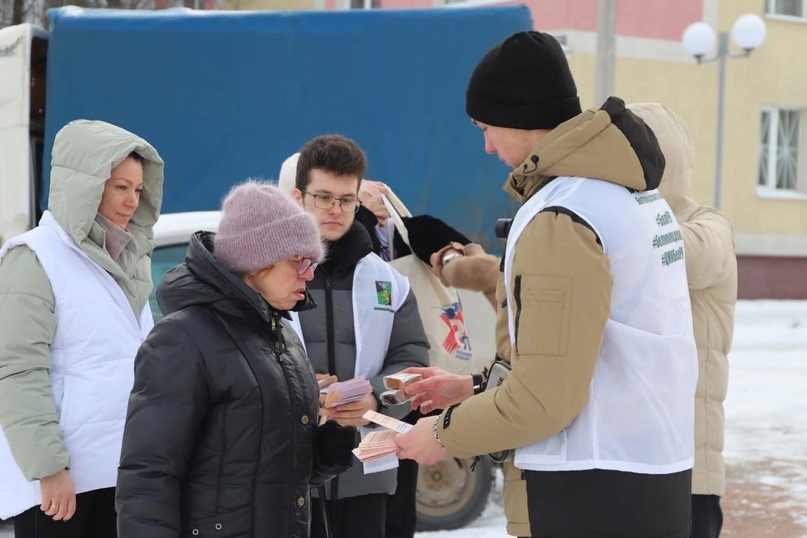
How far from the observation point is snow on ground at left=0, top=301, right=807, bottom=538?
6605 mm

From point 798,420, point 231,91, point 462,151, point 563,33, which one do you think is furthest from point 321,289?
point 563,33

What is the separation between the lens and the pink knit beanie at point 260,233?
290 centimetres

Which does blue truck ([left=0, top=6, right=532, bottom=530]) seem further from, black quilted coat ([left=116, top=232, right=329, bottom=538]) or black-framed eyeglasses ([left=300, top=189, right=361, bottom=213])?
black quilted coat ([left=116, top=232, right=329, bottom=538])

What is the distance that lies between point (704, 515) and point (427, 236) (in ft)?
4.77

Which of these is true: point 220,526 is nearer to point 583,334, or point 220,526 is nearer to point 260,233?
point 260,233

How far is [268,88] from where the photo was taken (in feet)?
24.4

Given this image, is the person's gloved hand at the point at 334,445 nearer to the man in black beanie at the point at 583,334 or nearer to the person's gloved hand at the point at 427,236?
the man in black beanie at the point at 583,334

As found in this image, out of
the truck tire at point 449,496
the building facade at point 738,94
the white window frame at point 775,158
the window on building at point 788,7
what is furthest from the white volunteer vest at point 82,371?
the window on building at point 788,7

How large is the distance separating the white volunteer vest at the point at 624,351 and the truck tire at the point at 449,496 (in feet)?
11.4

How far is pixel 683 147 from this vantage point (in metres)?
3.61

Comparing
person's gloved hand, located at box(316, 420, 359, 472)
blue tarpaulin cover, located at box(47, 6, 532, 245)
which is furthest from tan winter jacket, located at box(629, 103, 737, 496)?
blue tarpaulin cover, located at box(47, 6, 532, 245)

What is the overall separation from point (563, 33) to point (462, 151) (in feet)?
41.0

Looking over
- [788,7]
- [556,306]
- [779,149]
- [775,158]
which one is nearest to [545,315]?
[556,306]

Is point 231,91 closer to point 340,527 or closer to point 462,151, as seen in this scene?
point 462,151
